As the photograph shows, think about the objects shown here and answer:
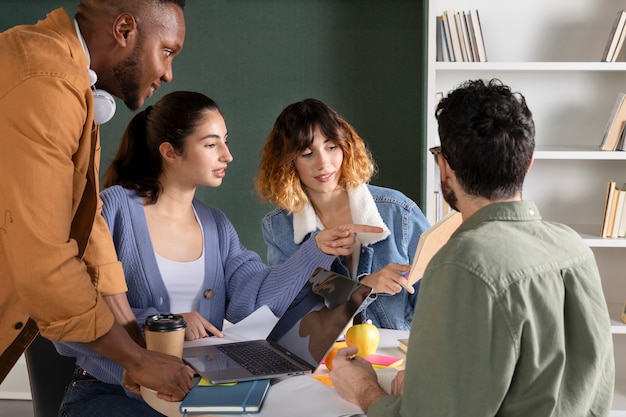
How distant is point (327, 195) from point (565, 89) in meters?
1.77

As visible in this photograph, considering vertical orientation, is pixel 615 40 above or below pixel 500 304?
above

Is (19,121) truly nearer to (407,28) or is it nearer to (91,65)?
(91,65)

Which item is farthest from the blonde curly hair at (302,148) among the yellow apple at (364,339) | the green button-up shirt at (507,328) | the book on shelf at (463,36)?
the green button-up shirt at (507,328)

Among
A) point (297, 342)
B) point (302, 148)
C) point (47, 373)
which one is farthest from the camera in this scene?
point (302, 148)

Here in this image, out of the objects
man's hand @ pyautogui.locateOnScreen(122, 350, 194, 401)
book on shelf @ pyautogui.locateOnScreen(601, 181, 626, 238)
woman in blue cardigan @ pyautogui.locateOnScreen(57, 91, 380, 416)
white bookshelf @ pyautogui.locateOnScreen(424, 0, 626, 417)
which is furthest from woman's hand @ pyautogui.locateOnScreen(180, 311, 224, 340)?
book on shelf @ pyautogui.locateOnScreen(601, 181, 626, 238)

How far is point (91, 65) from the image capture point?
5.24ft

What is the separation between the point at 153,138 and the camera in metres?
2.48

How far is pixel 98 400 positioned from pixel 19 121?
90cm

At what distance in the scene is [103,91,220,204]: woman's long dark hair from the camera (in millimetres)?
2416

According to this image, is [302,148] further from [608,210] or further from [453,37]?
[608,210]

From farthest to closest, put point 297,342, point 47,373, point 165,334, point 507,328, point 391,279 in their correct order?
1. point 47,373
2. point 391,279
3. point 297,342
4. point 165,334
5. point 507,328

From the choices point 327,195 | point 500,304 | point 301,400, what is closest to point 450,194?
point 500,304

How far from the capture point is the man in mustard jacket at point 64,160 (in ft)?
4.55

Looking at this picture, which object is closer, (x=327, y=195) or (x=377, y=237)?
(x=377, y=237)
